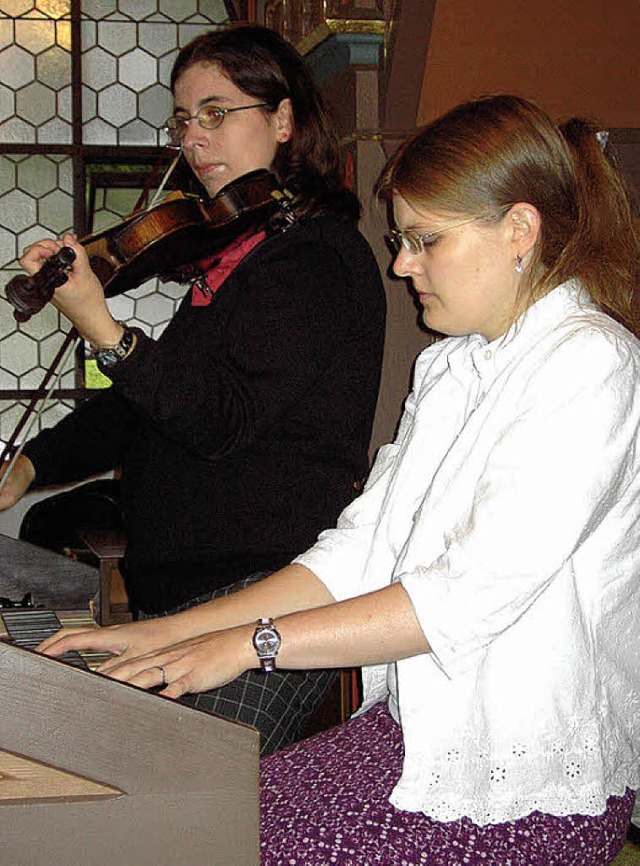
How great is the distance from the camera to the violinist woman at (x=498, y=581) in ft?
4.05

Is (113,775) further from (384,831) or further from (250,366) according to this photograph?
(250,366)

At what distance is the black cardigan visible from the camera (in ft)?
5.49

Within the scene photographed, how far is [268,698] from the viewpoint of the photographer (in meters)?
1.64

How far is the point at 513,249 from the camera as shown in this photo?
4.56 ft

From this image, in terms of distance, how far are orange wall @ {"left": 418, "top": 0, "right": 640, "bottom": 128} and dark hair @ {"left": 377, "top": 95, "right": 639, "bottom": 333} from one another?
3.41ft

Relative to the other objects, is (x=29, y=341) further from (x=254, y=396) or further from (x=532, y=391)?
(x=532, y=391)

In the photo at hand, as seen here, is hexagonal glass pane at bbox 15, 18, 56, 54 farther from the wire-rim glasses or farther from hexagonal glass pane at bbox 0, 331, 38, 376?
the wire-rim glasses

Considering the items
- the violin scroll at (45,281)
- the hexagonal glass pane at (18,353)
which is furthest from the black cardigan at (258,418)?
the hexagonal glass pane at (18,353)

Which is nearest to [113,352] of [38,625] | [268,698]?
[38,625]

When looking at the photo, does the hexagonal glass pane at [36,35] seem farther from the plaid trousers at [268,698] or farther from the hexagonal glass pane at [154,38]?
the plaid trousers at [268,698]

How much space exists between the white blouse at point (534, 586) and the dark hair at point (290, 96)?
0.63 meters

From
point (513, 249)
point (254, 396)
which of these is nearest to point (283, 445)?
point (254, 396)

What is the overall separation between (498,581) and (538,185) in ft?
1.57

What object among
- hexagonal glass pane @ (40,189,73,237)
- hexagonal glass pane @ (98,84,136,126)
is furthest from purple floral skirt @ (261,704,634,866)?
hexagonal glass pane @ (98,84,136,126)
